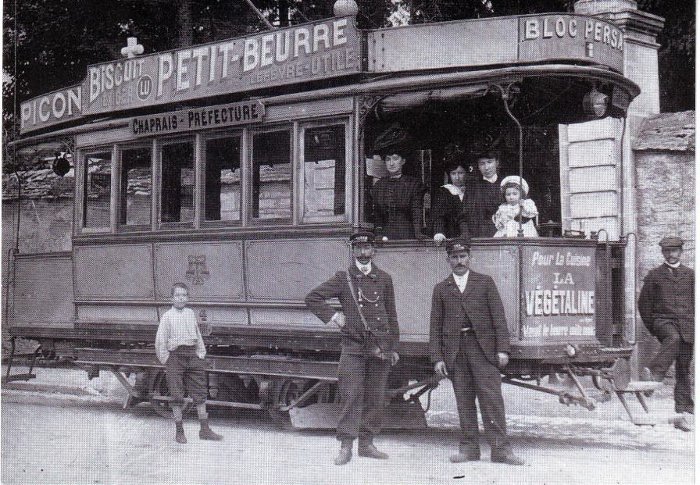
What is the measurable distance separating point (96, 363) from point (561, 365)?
4.27m

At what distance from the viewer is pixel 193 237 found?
8.18 metres

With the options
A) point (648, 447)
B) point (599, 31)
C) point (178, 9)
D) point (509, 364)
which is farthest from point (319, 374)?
point (178, 9)

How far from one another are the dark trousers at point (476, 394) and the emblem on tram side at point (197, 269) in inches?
98.4

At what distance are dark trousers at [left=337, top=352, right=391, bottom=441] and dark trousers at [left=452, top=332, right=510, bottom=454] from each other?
1.93 feet

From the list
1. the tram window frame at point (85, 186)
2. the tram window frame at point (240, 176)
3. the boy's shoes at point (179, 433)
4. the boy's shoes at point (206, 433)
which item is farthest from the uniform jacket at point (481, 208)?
the tram window frame at point (85, 186)

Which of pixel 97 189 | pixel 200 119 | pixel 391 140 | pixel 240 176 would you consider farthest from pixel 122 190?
pixel 391 140

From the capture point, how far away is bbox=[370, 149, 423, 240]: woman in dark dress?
736cm

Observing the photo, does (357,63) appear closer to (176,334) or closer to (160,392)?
(176,334)

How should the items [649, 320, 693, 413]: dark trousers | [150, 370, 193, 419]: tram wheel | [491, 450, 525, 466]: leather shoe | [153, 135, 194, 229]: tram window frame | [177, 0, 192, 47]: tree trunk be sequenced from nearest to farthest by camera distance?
[491, 450, 525, 466]: leather shoe
[649, 320, 693, 413]: dark trousers
[153, 135, 194, 229]: tram window frame
[150, 370, 193, 419]: tram wheel
[177, 0, 192, 47]: tree trunk

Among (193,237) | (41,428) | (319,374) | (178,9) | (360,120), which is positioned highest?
(178,9)

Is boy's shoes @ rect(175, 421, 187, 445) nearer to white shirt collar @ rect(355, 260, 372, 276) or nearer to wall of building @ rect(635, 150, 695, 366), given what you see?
white shirt collar @ rect(355, 260, 372, 276)

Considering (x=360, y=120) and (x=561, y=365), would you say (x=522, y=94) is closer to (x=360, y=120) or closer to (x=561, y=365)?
(x=360, y=120)

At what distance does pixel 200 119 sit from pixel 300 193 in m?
1.20

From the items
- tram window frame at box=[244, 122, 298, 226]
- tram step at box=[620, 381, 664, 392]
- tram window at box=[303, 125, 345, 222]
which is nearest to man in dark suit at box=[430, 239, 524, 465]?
tram step at box=[620, 381, 664, 392]
